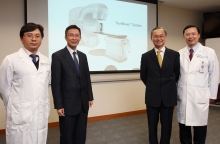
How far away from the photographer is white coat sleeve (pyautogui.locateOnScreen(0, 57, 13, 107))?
5.43 ft

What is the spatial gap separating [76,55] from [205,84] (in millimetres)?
1459

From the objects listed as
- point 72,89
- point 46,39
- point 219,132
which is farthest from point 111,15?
point 219,132

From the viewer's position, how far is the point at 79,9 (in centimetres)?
370

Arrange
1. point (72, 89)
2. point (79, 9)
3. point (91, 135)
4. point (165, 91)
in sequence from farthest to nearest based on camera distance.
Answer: point (79, 9), point (91, 135), point (165, 91), point (72, 89)

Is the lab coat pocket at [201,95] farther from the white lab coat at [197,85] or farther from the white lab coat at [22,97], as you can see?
the white lab coat at [22,97]

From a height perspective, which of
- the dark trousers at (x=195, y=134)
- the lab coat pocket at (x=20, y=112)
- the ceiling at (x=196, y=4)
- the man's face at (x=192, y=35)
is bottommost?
the dark trousers at (x=195, y=134)

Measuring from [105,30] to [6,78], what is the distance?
259 cm

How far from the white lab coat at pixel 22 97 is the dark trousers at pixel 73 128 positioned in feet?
0.90

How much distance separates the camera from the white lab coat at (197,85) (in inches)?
88.7

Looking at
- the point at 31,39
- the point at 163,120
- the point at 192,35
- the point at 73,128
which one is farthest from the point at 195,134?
the point at 31,39

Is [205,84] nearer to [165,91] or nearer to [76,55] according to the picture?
[165,91]

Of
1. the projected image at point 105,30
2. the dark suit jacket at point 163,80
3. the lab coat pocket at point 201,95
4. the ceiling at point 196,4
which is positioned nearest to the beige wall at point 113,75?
the ceiling at point 196,4

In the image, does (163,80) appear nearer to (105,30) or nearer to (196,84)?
(196,84)

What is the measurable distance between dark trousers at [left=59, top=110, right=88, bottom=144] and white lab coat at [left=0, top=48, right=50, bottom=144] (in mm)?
274
